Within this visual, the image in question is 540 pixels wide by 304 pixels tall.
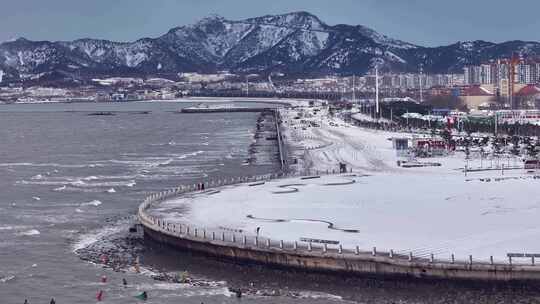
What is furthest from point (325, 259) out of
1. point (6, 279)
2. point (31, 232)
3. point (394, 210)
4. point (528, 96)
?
point (528, 96)

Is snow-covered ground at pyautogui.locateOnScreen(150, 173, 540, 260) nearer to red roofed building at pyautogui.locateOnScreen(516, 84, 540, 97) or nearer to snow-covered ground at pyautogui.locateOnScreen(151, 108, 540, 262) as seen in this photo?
snow-covered ground at pyautogui.locateOnScreen(151, 108, 540, 262)

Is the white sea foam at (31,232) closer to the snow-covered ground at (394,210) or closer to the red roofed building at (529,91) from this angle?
the snow-covered ground at (394,210)

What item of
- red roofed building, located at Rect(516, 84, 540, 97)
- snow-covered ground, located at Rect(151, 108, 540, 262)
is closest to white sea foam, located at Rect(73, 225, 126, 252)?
snow-covered ground, located at Rect(151, 108, 540, 262)

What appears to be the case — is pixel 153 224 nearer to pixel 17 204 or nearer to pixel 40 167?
pixel 17 204

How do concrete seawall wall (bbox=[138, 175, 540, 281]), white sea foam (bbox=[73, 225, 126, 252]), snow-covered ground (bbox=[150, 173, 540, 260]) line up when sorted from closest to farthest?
concrete seawall wall (bbox=[138, 175, 540, 281]) → snow-covered ground (bbox=[150, 173, 540, 260]) → white sea foam (bbox=[73, 225, 126, 252])

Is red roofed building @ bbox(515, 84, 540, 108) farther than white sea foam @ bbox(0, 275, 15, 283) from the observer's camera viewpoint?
Yes

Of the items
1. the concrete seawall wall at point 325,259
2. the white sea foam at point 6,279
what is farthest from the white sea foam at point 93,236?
the white sea foam at point 6,279

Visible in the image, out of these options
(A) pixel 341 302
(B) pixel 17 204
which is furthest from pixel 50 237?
(A) pixel 341 302
